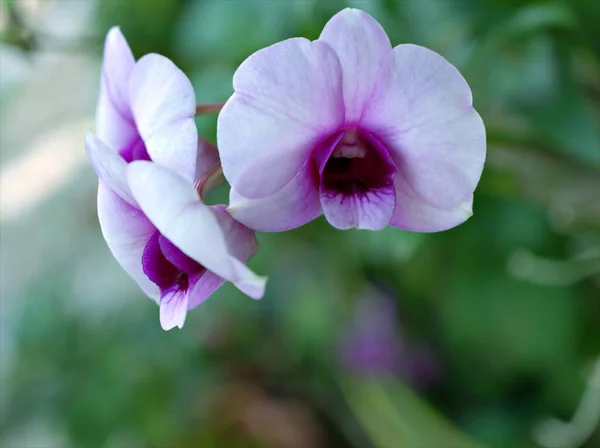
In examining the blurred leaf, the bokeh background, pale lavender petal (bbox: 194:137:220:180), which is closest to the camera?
pale lavender petal (bbox: 194:137:220:180)

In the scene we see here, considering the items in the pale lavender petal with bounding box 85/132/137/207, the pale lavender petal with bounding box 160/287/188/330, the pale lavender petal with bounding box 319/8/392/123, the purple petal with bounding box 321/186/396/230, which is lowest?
the pale lavender petal with bounding box 160/287/188/330

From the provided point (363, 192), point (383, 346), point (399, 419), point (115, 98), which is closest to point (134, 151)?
point (115, 98)

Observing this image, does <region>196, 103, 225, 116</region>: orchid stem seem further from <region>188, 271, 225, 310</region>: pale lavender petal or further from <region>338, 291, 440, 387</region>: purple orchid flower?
<region>338, 291, 440, 387</region>: purple orchid flower

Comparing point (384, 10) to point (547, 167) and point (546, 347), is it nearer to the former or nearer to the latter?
point (547, 167)

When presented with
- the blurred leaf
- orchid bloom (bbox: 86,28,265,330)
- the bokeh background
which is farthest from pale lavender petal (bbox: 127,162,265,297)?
the blurred leaf

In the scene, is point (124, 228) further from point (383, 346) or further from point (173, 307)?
point (383, 346)

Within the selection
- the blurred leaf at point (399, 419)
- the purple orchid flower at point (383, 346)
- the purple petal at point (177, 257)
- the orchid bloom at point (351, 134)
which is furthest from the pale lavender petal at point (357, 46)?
the purple orchid flower at point (383, 346)
